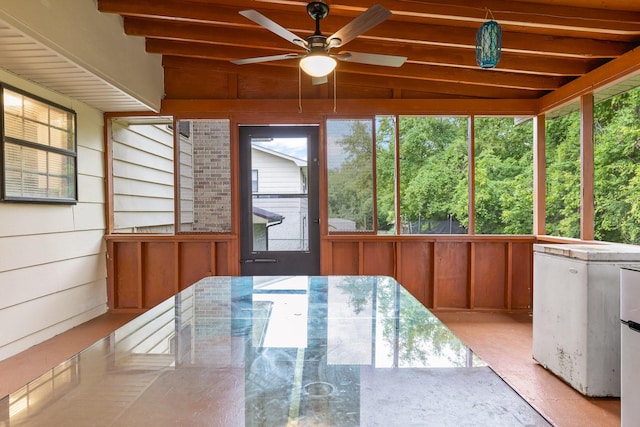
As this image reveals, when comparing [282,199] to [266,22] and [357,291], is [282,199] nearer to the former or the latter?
[266,22]

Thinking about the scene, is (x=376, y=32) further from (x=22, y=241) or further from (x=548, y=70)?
(x=22, y=241)

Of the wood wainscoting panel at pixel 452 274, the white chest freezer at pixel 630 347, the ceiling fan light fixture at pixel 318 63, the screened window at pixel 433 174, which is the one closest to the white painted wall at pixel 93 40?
the ceiling fan light fixture at pixel 318 63

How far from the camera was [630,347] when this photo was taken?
6.79 feet

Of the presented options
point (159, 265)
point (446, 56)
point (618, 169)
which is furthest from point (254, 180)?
point (618, 169)

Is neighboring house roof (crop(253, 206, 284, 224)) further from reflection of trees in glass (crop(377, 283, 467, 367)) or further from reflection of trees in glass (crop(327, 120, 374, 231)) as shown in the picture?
reflection of trees in glass (crop(377, 283, 467, 367))

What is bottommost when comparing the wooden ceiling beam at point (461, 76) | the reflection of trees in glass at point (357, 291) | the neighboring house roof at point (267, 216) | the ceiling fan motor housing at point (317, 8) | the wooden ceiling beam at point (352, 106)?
the reflection of trees in glass at point (357, 291)

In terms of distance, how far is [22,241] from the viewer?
3256 millimetres

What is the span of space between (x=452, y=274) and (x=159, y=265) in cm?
361

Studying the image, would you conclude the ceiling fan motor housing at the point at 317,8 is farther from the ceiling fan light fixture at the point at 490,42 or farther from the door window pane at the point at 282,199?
the door window pane at the point at 282,199

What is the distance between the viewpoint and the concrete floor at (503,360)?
2.35m

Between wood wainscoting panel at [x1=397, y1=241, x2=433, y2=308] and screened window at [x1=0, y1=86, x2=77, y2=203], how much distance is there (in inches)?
148

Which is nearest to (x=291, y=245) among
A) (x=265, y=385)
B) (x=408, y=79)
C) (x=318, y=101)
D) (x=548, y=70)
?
(x=318, y=101)

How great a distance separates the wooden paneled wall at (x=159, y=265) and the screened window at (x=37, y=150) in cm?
98

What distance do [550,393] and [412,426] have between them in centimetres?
240
